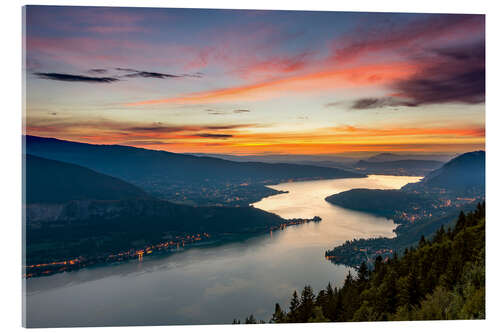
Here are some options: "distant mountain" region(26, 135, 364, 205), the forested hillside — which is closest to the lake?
"distant mountain" region(26, 135, 364, 205)

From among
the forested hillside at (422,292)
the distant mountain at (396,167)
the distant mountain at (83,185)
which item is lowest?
the forested hillside at (422,292)

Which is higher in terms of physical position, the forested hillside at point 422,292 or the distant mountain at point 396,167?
the distant mountain at point 396,167

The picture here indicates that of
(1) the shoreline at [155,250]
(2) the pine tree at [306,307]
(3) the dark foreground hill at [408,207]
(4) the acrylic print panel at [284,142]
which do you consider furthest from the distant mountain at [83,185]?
(3) the dark foreground hill at [408,207]

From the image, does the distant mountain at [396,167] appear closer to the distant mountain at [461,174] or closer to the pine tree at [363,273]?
→ the distant mountain at [461,174]

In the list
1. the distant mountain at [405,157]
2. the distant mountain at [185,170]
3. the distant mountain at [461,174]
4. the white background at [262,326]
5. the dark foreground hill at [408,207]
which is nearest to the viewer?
the white background at [262,326]

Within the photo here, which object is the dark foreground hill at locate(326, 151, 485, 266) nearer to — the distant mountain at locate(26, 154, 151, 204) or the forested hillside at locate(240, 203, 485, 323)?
the forested hillside at locate(240, 203, 485, 323)

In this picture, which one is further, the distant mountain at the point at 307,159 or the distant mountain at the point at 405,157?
the distant mountain at the point at 307,159
